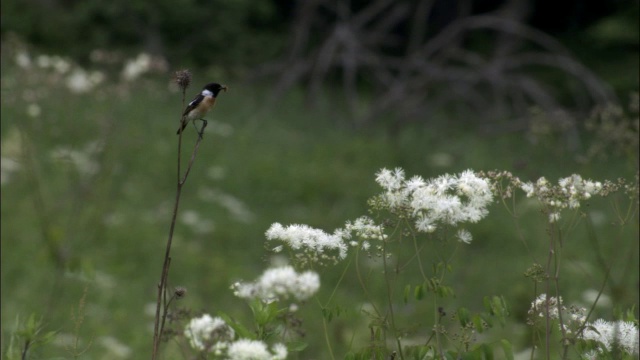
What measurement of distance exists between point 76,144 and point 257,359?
10.5 m

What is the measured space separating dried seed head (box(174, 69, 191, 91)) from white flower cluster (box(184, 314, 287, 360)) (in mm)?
545

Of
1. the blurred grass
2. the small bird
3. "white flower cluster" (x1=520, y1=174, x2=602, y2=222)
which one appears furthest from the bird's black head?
the blurred grass

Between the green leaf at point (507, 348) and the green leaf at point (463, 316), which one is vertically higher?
the green leaf at point (463, 316)

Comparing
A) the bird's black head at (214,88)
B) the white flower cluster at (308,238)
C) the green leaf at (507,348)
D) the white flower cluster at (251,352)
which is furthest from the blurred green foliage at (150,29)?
the white flower cluster at (251,352)

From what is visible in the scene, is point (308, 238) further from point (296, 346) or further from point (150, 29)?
point (150, 29)

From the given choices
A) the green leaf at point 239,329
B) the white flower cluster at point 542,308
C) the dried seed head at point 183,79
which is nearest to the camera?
the green leaf at point 239,329

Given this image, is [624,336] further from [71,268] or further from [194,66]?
[194,66]

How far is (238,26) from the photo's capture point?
64.0 feet

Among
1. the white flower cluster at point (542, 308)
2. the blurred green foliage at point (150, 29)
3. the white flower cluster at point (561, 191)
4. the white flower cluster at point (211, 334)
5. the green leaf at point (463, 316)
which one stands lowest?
the white flower cluster at point (211, 334)

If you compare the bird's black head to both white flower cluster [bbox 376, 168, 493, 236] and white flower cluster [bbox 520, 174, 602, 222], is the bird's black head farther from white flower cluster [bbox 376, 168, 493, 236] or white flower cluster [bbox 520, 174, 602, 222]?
white flower cluster [bbox 520, 174, 602, 222]

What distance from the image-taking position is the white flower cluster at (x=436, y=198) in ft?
6.91

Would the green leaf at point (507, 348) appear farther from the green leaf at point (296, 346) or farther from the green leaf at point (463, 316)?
the green leaf at point (296, 346)

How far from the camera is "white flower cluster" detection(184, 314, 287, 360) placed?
175 cm

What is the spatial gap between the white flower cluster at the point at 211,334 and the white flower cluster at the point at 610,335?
2.99 feet
